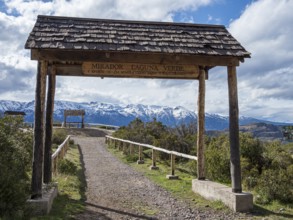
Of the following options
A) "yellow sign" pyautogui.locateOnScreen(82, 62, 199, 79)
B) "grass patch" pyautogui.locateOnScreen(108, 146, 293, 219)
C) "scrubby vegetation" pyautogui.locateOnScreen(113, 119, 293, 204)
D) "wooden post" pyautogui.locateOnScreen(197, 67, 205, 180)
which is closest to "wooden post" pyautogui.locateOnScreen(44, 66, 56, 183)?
"yellow sign" pyautogui.locateOnScreen(82, 62, 199, 79)

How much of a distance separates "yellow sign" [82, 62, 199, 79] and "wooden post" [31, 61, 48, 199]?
4.81 feet

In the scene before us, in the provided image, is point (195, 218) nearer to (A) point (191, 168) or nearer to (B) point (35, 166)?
(B) point (35, 166)

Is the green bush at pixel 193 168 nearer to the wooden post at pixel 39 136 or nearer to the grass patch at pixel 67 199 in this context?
the grass patch at pixel 67 199

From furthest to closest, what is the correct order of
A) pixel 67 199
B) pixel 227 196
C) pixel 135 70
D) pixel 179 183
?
pixel 179 183 → pixel 135 70 → pixel 67 199 → pixel 227 196

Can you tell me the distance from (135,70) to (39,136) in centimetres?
298

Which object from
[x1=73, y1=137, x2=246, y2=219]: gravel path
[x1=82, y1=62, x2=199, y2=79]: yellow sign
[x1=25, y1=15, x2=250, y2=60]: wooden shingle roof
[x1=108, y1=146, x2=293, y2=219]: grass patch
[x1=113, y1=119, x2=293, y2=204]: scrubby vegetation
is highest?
[x1=25, y1=15, x2=250, y2=60]: wooden shingle roof

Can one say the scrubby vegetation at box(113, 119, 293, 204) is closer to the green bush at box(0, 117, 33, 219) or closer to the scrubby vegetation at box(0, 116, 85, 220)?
the scrubby vegetation at box(0, 116, 85, 220)

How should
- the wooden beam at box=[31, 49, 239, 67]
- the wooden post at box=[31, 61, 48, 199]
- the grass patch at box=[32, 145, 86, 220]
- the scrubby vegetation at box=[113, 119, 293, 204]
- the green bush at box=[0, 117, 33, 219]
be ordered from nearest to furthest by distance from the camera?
the green bush at box=[0, 117, 33, 219], the grass patch at box=[32, 145, 86, 220], the wooden post at box=[31, 61, 48, 199], the wooden beam at box=[31, 49, 239, 67], the scrubby vegetation at box=[113, 119, 293, 204]

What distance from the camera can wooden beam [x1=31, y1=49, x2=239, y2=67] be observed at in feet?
26.8

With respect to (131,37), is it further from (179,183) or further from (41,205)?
(179,183)

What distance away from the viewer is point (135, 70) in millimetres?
9469

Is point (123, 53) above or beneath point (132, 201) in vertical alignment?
above

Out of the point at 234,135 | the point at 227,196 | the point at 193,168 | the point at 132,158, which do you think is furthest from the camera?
the point at 132,158

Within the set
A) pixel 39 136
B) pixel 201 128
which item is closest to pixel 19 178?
pixel 39 136
